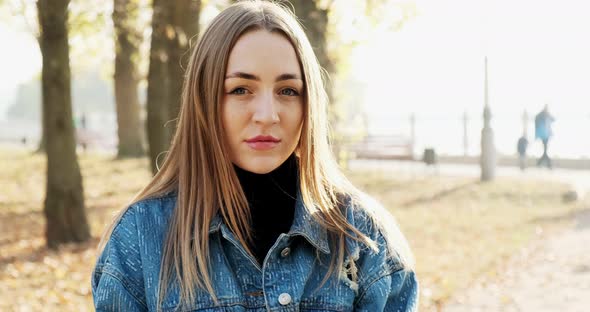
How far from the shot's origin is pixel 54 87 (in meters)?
8.34

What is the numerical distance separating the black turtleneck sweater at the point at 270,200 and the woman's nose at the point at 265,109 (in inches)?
7.8

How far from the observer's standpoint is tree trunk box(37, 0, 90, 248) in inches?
324

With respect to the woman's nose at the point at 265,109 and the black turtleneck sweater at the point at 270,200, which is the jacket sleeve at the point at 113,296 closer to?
the black turtleneck sweater at the point at 270,200

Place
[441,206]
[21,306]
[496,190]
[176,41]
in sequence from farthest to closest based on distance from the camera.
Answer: [496,190], [441,206], [176,41], [21,306]

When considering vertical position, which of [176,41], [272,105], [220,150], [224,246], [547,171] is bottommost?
[547,171]

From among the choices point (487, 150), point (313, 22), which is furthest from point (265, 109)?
point (487, 150)

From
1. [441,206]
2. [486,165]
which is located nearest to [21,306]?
[441,206]

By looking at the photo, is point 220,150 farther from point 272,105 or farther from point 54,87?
point 54,87

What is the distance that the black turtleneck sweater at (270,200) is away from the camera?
219cm

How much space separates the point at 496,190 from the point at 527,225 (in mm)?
3465

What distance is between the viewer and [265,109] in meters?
2.12

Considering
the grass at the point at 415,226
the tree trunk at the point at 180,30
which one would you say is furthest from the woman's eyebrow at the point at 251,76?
the tree trunk at the point at 180,30

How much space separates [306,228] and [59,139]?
6.99 m

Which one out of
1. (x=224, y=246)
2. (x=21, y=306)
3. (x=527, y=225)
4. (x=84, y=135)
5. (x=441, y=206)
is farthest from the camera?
(x=84, y=135)
